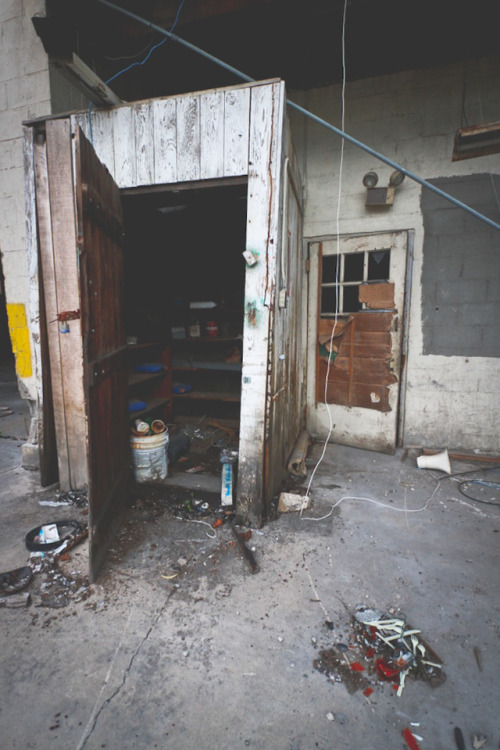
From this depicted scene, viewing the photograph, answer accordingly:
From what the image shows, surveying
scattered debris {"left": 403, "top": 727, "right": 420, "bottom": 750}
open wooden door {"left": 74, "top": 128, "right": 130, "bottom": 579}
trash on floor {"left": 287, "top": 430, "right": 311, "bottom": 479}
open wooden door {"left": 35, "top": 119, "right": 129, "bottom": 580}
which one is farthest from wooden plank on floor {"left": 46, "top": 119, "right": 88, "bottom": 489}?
scattered debris {"left": 403, "top": 727, "right": 420, "bottom": 750}

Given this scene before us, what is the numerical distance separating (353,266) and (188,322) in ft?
7.77

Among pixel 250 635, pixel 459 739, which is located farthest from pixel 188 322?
pixel 459 739

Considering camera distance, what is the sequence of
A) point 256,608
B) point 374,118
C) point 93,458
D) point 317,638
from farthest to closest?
1. point 374,118
2. point 93,458
3. point 256,608
4. point 317,638

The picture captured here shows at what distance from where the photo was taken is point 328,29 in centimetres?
338

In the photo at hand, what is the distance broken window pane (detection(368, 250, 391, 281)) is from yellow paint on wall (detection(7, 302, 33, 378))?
3.77 meters

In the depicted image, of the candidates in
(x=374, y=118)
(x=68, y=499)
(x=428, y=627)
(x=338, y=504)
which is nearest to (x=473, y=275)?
(x=374, y=118)

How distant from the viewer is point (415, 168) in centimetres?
373

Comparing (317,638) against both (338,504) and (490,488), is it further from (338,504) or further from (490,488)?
(490,488)

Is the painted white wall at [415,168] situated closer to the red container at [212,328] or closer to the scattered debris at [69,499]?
the red container at [212,328]

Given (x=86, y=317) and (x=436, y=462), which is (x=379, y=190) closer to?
(x=436, y=462)

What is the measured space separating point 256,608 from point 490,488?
2.55 m

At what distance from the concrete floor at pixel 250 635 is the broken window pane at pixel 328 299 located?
2.35 m

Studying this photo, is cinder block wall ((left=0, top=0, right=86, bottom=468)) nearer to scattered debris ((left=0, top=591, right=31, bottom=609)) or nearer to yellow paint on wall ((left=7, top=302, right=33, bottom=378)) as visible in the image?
yellow paint on wall ((left=7, top=302, right=33, bottom=378))

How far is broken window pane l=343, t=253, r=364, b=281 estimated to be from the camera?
4.02 m
